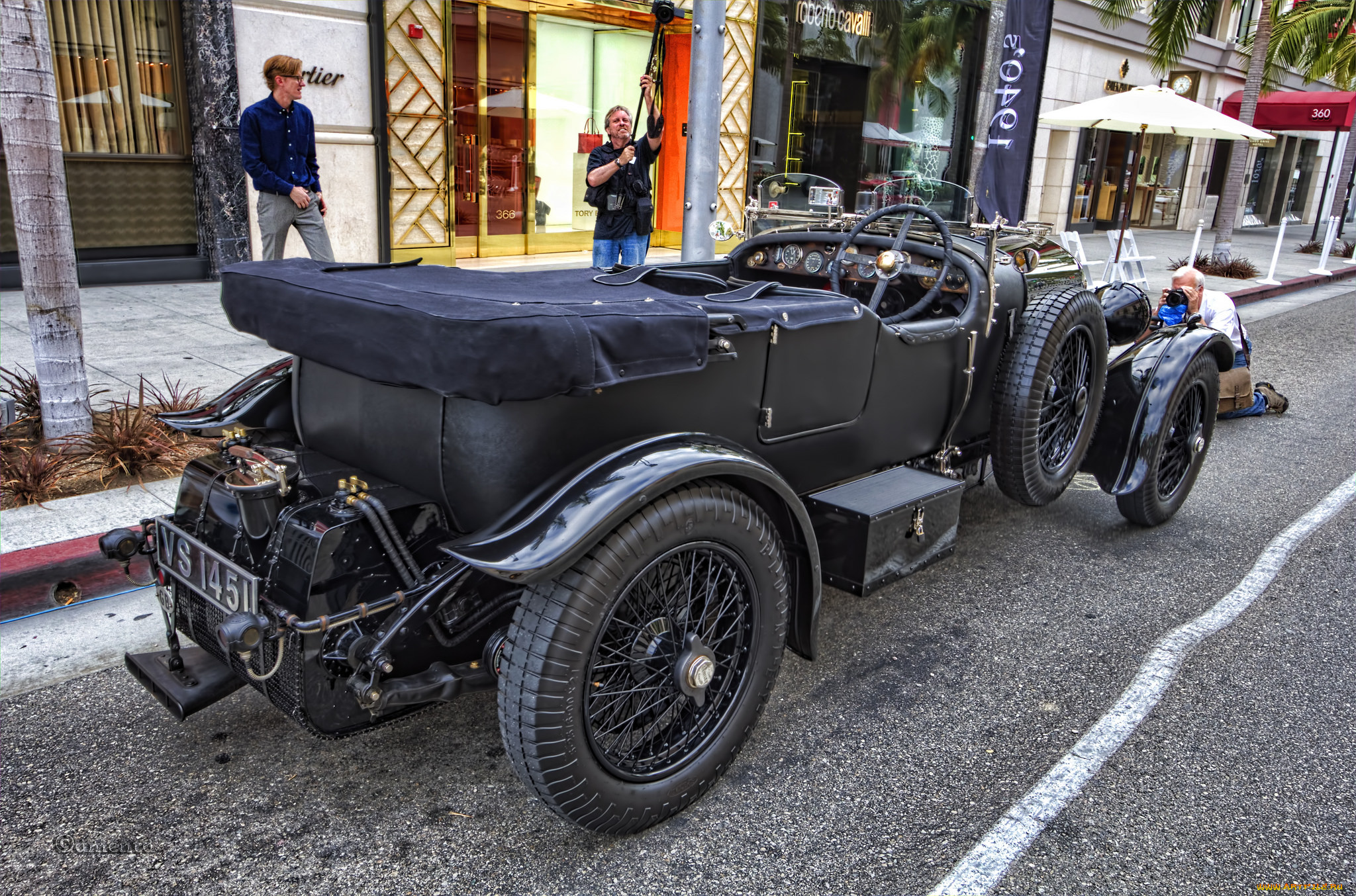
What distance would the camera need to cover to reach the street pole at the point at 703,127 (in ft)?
21.4

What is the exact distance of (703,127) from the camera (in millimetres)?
6707

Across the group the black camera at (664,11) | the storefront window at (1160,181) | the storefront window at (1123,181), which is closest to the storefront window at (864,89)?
the storefront window at (1123,181)

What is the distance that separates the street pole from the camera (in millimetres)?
6527

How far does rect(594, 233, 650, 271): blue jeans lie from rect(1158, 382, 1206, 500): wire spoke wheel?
4.02 metres

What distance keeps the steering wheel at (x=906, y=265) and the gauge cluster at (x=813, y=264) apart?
0.10ft

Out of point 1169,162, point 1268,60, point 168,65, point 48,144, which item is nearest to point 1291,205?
point 1169,162

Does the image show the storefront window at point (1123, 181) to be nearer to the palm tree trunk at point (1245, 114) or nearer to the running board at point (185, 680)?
the palm tree trunk at point (1245, 114)

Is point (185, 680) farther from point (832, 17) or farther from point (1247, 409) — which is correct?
point (832, 17)

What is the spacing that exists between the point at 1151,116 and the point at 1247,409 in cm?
523

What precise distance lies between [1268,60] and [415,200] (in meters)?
17.0

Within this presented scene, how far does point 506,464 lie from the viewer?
7.91ft

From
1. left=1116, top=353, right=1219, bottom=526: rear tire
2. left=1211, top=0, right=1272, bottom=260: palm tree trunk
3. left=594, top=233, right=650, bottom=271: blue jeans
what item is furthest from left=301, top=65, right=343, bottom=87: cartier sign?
left=1211, top=0, right=1272, bottom=260: palm tree trunk

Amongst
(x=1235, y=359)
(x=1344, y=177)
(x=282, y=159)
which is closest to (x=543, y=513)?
(x=282, y=159)

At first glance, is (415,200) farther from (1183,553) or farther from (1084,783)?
(1084,783)
